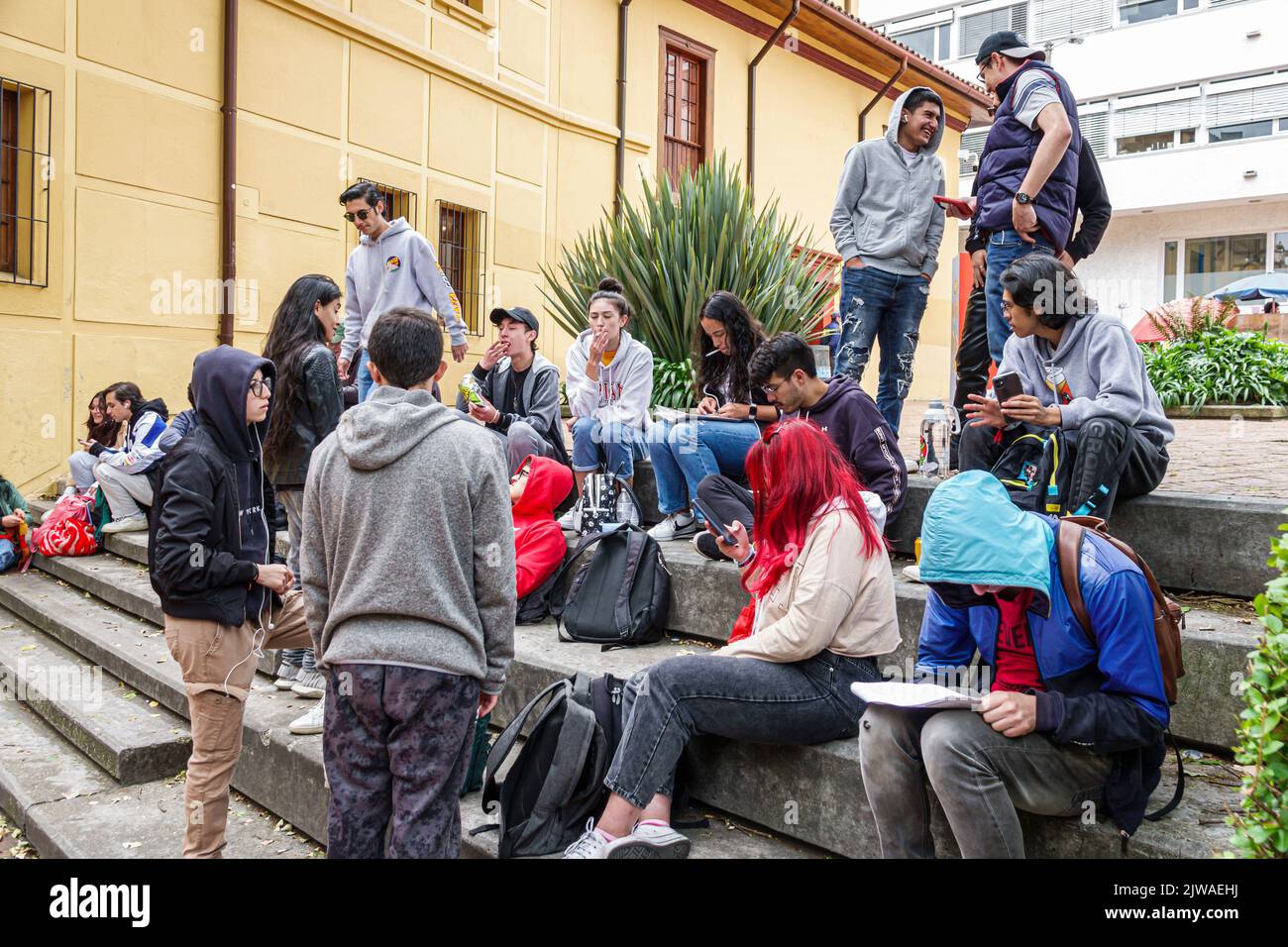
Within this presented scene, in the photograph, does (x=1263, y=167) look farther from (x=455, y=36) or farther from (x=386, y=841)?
(x=386, y=841)

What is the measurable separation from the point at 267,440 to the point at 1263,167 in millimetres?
26397

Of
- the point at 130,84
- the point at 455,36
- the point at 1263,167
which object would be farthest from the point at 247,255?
the point at 1263,167

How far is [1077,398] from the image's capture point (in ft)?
11.8

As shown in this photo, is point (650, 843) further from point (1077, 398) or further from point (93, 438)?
point (93, 438)

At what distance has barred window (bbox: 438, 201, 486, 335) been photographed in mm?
11500

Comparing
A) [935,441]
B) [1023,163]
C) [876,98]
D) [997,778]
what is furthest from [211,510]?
[876,98]

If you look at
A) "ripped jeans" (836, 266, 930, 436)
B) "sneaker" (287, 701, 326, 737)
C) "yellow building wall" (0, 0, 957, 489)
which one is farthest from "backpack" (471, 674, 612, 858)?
"yellow building wall" (0, 0, 957, 489)

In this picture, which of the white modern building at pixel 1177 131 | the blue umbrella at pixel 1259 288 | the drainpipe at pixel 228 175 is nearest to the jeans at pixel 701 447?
the drainpipe at pixel 228 175

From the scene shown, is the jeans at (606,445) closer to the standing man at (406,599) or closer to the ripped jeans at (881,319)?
the ripped jeans at (881,319)

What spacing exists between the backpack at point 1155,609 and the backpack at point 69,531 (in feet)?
23.6

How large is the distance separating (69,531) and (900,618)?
6465 millimetres

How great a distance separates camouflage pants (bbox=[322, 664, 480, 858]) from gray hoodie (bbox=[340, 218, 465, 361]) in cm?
381

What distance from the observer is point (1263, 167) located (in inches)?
930

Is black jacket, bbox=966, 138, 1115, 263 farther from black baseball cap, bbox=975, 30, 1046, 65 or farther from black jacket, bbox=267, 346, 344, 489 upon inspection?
black jacket, bbox=267, 346, 344, 489
